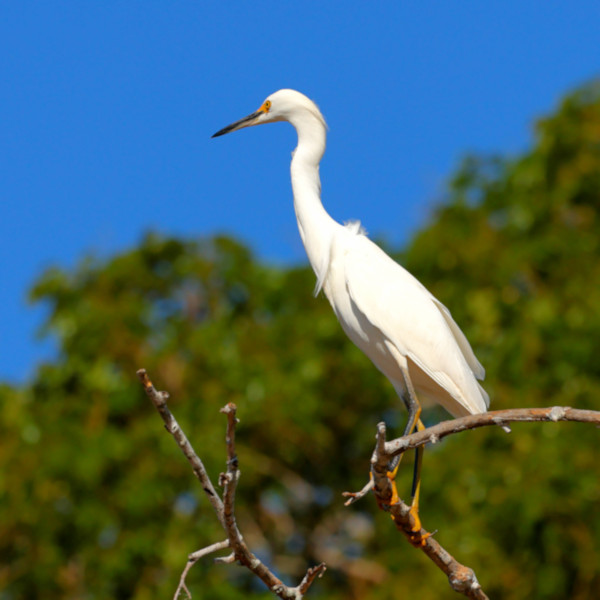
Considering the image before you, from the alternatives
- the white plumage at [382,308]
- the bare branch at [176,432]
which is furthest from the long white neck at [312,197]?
the bare branch at [176,432]

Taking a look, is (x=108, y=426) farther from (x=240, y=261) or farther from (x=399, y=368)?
(x=399, y=368)

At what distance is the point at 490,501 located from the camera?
728 centimetres

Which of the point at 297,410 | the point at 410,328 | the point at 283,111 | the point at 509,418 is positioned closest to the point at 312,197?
the point at 283,111

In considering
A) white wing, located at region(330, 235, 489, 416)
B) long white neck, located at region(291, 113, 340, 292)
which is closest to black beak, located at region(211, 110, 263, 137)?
long white neck, located at region(291, 113, 340, 292)

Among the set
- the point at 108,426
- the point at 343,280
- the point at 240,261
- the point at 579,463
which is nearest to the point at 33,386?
the point at 108,426

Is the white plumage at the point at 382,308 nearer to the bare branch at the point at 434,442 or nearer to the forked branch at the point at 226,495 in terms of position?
the bare branch at the point at 434,442

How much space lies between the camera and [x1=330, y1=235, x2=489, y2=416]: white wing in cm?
427

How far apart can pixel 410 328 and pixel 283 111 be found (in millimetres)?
1315

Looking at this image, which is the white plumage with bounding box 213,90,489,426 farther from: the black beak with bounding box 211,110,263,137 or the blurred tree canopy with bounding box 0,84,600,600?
the blurred tree canopy with bounding box 0,84,600,600

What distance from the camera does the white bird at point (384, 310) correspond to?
428cm

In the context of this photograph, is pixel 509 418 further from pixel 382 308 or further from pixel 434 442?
pixel 382 308

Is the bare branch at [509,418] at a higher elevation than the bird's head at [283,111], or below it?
below

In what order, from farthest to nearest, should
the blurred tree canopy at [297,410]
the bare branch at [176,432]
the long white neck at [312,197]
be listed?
the blurred tree canopy at [297,410]
the long white neck at [312,197]
the bare branch at [176,432]

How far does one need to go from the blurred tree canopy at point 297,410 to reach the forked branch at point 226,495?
419 centimetres
